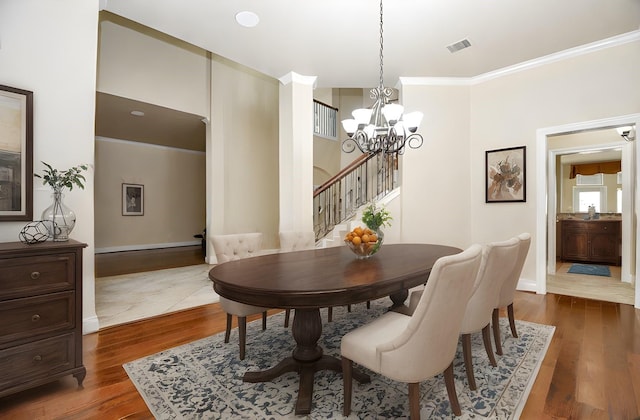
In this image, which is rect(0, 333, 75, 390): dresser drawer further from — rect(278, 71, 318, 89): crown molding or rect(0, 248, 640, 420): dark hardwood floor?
rect(278, 71, 318, 89): crown molding

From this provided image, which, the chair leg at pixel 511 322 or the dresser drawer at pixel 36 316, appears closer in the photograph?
the dresser drawer at pixel 36 316

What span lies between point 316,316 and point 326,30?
3.08m

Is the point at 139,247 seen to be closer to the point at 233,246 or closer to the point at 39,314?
the point at 233,246

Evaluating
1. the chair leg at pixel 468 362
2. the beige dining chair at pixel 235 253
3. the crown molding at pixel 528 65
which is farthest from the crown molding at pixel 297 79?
the chair leg at pixel 468 362

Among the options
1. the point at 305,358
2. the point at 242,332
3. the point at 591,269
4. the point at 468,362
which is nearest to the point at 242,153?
the point at 242,332

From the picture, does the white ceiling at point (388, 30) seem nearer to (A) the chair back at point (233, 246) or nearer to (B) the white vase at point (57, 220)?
(B) the white vase at point (57, 220)

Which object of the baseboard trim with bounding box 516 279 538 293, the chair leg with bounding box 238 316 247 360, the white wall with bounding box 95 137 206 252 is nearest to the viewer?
the chair leg with bounding box 238 316 247 360

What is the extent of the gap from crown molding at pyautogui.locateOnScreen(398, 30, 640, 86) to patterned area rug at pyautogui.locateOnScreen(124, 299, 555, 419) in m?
3.51

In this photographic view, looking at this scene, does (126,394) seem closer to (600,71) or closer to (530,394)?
(530,394)

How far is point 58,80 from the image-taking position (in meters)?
2.53

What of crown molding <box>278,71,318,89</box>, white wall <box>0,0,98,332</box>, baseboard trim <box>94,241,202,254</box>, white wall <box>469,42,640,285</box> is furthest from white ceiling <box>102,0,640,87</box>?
baseboard trim <box>94,241,202,254</box>

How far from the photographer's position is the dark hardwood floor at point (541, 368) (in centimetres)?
173

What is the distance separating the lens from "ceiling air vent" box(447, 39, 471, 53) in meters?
3.67

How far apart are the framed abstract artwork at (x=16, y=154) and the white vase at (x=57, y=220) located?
30 centimetres
